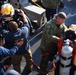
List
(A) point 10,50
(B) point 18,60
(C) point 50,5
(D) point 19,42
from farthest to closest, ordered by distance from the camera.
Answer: (C) point 50,5, (B) point 18,60, (D) point 19,42, (A) point 10,50

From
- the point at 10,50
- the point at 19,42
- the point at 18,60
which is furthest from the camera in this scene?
the point at 18,60

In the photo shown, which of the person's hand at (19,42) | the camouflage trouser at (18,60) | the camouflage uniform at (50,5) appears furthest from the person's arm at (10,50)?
the camouflage uniform at (50,5)

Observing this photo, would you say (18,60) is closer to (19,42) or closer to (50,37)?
(19,42)

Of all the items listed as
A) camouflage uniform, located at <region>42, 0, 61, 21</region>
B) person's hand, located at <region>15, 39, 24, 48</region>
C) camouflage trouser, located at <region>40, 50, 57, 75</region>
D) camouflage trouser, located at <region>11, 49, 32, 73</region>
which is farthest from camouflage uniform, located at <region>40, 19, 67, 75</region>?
camouflage uniform, located at <region>42, 0, 61, 21</region>

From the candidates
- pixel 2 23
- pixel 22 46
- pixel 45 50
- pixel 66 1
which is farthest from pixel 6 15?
pixel 66 1

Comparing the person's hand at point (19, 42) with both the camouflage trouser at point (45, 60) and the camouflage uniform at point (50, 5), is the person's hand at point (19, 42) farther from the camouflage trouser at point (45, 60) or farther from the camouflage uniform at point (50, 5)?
the camouflage uniform at point (50, 5)

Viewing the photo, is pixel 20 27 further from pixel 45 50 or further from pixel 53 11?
pixel 53 11

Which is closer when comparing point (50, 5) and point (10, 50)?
point (10, 50)

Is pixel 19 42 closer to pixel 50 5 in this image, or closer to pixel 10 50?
pixel 10 50

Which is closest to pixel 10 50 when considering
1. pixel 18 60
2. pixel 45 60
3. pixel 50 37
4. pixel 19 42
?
pixel 19 42

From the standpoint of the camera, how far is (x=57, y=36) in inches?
223

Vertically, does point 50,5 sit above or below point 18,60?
above

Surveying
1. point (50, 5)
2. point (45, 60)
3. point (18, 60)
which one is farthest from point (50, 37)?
point (50, 5)

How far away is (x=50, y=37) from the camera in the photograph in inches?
216
